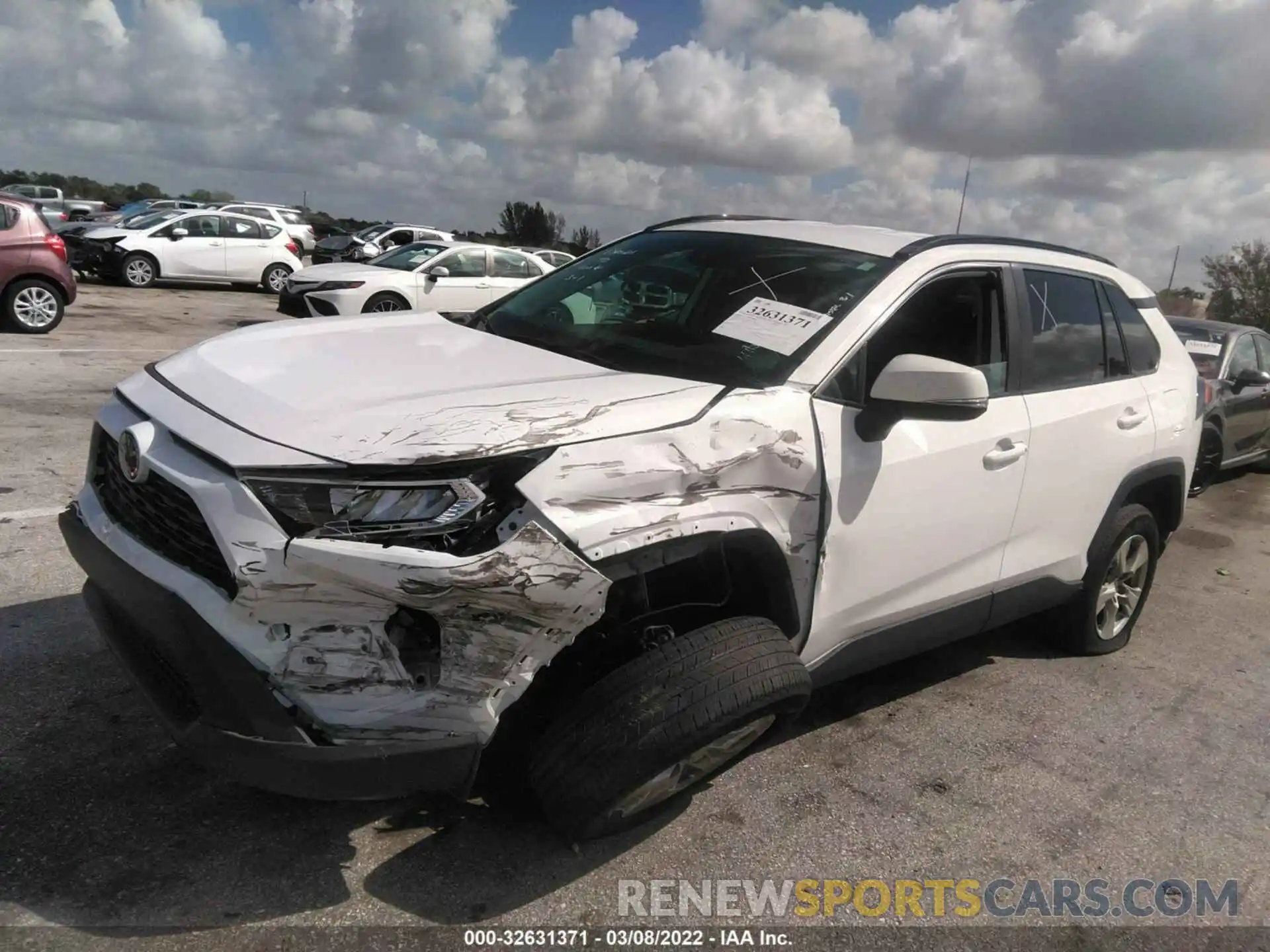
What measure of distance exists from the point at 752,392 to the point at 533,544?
860mm

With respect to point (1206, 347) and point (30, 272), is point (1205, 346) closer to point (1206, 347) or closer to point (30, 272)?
point (1206, 347)

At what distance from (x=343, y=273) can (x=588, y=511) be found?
13088 mm

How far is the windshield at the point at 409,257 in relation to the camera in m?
14.9

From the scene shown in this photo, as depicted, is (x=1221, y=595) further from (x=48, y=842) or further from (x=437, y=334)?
(x=48, y=842)

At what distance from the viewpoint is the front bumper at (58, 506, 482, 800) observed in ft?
7.08

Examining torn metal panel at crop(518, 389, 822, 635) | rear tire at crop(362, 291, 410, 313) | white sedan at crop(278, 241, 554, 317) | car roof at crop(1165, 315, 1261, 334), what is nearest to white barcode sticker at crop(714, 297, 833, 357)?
torn metal panel at crop(518, 389, 822, 635)

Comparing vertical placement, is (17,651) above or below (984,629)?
below

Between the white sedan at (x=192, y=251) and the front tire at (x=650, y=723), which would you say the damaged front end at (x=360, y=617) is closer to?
the front tire at (x=650, y=723)

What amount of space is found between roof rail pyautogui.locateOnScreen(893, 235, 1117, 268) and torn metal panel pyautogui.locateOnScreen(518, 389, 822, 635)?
887 mm

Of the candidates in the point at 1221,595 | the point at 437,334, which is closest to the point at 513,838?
the point at 437,334

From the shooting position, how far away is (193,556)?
2311 mm

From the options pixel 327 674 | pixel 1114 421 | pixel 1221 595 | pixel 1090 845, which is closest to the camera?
pixel 327 674

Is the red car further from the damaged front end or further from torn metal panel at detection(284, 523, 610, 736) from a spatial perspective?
torn metal panel at detection(284, 523, 610, 736)

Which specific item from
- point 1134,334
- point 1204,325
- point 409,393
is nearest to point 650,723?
point 409,393
